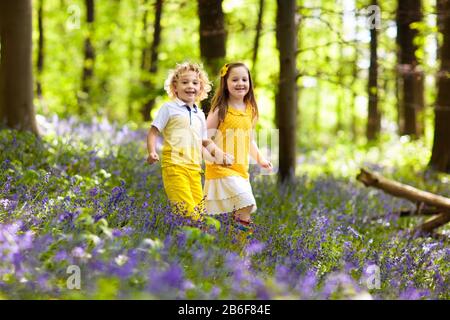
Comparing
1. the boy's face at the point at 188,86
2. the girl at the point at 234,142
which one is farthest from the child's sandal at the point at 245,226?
the boy's face at the point at 188,86

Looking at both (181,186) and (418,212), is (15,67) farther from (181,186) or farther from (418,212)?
(418,212)

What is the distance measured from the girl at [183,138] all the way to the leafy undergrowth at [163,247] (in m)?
0.25

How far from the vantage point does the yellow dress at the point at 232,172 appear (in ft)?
19.0

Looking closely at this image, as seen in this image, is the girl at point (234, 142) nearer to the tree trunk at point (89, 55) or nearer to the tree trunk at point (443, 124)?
the tree trunk at point (443, 124)

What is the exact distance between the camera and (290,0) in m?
9.00

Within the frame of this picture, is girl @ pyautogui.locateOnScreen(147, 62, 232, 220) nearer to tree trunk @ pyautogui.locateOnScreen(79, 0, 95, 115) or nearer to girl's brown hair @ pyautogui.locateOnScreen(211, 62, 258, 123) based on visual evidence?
girl's brown hair @ pyautogui.locateOnScreen(211, 62, 258, 123)

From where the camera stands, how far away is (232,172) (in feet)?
19.2

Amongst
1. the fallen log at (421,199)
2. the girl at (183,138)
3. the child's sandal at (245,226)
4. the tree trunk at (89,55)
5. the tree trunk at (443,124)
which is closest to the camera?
the child's sandal at (245,226)

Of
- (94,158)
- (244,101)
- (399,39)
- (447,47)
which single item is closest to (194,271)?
(244,101)

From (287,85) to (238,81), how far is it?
345 cm
